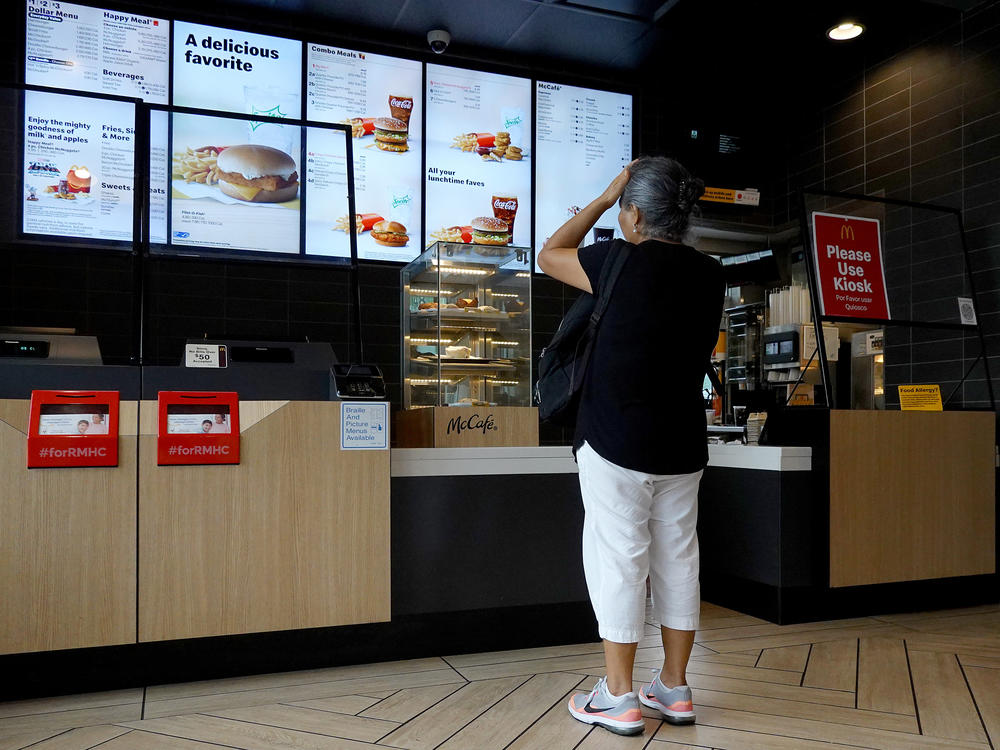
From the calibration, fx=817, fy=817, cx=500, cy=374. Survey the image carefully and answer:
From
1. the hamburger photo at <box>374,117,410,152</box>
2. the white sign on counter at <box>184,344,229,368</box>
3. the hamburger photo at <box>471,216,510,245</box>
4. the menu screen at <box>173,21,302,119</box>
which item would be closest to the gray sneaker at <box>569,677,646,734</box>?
the white sign on counter at <box>184,344,229,368</box>

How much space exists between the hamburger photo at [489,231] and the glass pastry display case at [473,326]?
2.40ft

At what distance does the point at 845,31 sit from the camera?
4574 mm

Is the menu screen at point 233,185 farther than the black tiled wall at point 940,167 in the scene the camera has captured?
No

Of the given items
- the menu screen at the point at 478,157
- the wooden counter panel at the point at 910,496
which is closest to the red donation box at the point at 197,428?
the wooden counter panel at the point at 910,496

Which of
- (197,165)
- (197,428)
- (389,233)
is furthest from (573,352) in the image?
(389,233)

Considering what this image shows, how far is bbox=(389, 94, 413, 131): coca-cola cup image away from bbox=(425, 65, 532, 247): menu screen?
0.12 metres

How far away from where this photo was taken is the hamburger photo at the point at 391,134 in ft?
15.5

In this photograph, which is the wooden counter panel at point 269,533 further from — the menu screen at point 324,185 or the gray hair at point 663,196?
the gray hair at point 663,196

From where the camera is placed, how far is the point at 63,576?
225 cm

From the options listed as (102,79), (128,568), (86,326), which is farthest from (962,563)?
(102,79)

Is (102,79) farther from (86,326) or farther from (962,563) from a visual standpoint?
(962,563)

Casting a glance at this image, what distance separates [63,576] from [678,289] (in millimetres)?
1827

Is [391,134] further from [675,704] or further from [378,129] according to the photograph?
[675,704]

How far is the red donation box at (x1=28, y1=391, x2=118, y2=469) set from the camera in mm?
2236
